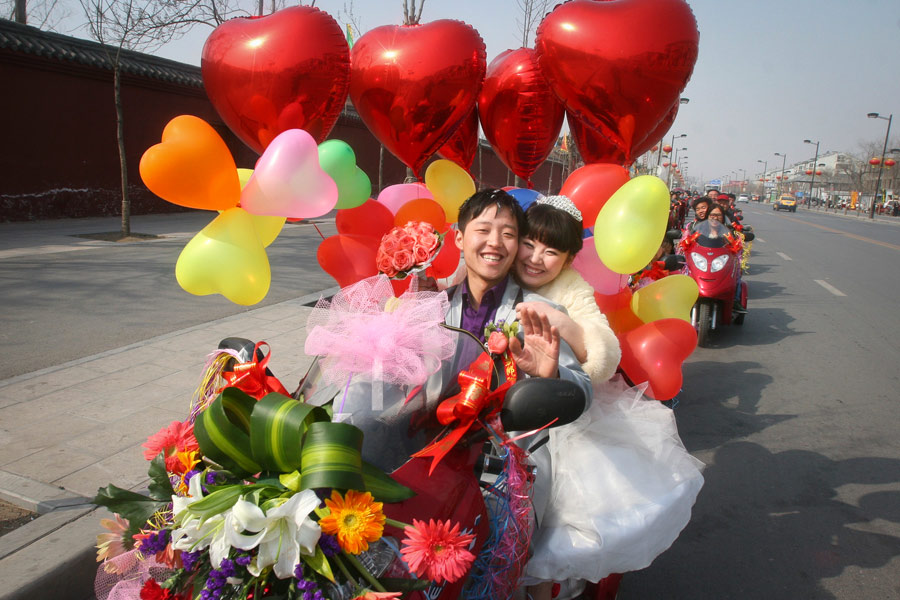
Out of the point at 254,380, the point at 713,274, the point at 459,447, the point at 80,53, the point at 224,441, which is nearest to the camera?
the point at 224,441

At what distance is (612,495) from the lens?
7.07 ft

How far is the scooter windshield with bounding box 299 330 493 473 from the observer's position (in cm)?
154

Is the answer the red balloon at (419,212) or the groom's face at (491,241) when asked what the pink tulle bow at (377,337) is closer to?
the groom's face at (491,241)

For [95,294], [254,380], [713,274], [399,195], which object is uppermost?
[399,195]

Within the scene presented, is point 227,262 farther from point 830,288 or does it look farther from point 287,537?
point 830,288

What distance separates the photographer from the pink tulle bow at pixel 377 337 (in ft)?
5.13

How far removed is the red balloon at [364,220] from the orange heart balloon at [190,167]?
0.71m

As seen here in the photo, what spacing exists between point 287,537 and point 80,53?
51.9 feet

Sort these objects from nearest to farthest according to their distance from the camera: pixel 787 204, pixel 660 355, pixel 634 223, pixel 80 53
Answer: pixel 634 223
pixel 660 355
pixel 80 53
pixel 787 204

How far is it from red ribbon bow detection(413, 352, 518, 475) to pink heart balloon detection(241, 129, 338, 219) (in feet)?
2.67

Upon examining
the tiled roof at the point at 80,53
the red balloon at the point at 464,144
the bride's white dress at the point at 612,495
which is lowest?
the bride's white dress at the point at 612,495

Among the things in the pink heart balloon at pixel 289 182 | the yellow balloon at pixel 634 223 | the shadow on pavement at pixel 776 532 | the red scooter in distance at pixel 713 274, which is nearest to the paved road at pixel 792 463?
the shadow on pavement at pixel 776 532

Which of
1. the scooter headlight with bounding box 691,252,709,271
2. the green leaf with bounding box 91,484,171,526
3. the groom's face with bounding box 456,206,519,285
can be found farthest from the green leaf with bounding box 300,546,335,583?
the scooter headlight with bounding box 691,252,709,271

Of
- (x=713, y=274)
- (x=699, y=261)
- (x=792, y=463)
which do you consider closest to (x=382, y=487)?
(x=792, y=463)
